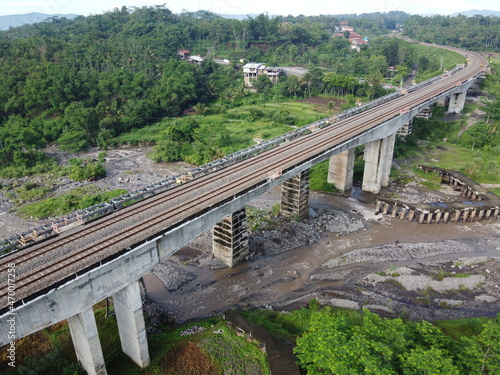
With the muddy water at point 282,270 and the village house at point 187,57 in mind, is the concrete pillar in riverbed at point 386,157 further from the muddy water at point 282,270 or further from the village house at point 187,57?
the village house at point 187,57

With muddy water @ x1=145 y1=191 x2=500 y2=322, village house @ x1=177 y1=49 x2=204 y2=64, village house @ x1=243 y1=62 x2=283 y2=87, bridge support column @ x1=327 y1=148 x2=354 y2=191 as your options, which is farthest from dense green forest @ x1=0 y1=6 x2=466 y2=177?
muddy water @ x1=145 y1=191 x2=500 y2=322

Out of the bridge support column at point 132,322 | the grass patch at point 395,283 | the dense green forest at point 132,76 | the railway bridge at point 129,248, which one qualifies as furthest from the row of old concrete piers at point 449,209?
the dense green forest at point 132,76

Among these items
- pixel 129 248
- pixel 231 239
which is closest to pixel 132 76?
pixel 231 239

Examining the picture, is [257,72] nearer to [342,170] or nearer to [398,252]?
[342,170]

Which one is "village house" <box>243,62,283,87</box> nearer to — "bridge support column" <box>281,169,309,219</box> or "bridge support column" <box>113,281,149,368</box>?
"bridge support column" <box>281,169,309,219</box>

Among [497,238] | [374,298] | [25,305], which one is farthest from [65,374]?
[497,238]

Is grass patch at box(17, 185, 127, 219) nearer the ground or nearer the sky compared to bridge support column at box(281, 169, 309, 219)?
nearer the ground
